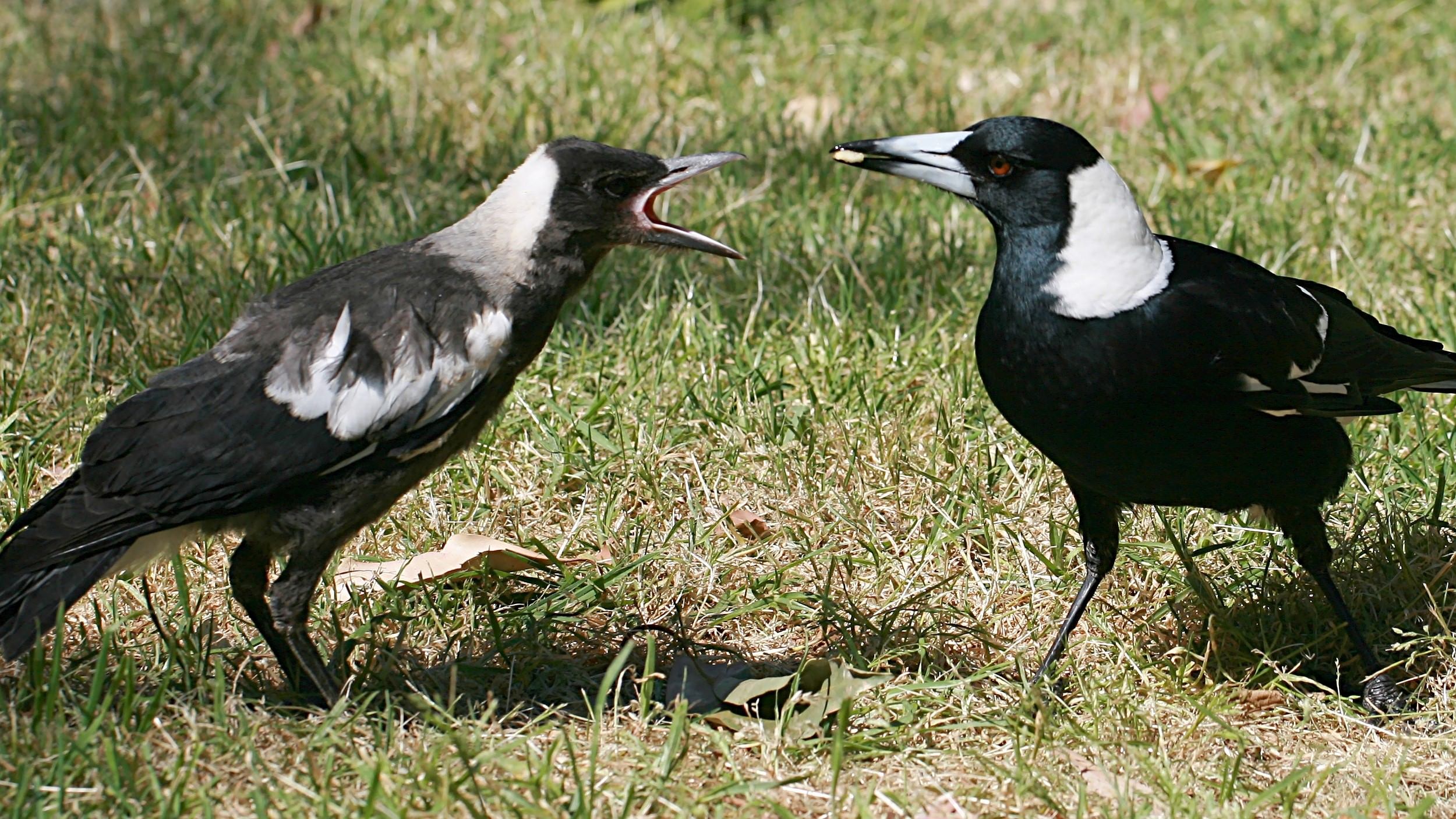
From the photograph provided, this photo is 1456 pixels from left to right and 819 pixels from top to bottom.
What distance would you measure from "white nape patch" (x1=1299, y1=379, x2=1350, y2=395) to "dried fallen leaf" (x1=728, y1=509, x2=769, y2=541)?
115 centimetres

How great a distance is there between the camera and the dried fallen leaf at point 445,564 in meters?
3.09

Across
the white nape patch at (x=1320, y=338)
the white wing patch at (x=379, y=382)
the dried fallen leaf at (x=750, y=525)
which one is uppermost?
the white wing patch at (x=379, y=382)

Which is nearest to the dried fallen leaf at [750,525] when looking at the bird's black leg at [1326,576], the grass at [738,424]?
the grass at [738,424]

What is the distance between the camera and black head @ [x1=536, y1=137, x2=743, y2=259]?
288 centimetres

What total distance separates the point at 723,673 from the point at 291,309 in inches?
40.3

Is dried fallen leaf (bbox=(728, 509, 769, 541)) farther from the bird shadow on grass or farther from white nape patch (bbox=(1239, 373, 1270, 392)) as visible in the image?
white nape patch (bbox=(1239, 373, 1270, 392))

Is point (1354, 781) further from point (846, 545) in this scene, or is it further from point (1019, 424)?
point (846, 545)

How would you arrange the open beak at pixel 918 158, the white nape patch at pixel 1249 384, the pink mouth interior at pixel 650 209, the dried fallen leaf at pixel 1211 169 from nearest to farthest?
1. the white nape patch at pixel 1249 384
2. the open beak at pixel 918 158
3. the pink mouth interior at pixel 650 209
4. the dried fallen leaf at pixel 1211 169

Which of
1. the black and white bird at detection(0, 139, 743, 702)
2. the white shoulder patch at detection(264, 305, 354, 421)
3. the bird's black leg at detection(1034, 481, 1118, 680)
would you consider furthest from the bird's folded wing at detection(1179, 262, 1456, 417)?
the white shoulder patch at detection(264, 305, 354, 421)

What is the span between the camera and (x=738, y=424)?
3660 mm

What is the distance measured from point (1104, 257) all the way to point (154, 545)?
5.58ft

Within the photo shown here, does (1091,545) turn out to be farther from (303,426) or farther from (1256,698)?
(303,426)

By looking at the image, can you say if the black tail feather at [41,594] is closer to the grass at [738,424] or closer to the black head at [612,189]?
the grass at [738,424]

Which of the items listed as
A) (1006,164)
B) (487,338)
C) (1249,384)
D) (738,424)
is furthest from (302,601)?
(1249,384)
